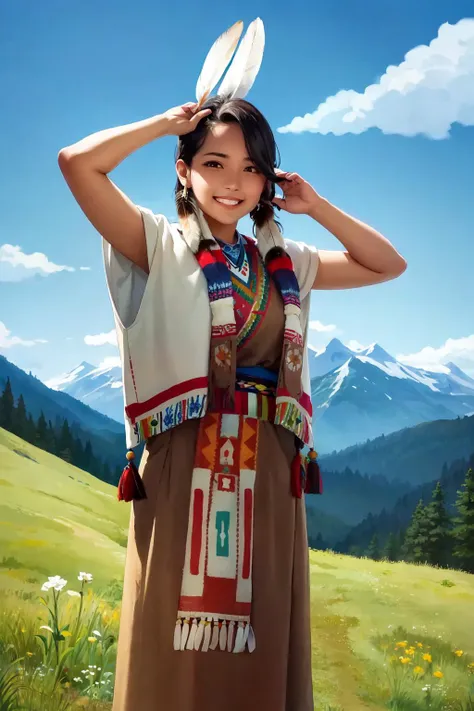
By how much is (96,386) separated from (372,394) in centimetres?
118

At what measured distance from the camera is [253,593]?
1.23 m

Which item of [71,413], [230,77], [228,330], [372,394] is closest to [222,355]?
[228,330]

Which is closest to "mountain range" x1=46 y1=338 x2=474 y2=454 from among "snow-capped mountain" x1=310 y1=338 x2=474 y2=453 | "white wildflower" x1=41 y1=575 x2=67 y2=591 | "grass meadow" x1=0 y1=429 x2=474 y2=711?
"snow-capped mountain" x1=310 y1=338 x2=474 y2=453

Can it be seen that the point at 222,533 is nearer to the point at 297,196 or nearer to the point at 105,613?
the point at 297,196

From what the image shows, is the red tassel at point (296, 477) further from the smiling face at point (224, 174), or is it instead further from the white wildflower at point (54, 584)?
the white wildflower at point (54, 584)

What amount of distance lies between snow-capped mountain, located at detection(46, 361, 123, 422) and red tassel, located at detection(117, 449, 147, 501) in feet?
5.37

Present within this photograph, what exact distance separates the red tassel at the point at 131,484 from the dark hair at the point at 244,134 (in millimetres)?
433

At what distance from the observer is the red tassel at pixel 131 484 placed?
4.09 feet

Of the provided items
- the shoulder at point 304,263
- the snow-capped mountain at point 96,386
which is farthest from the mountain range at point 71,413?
the shoulder at point 304,263

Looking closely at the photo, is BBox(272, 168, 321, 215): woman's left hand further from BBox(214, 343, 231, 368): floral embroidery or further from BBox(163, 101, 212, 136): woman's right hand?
BBox(214, 343, 231, 368): floral embroidery

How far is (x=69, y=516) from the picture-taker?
2.46 meters

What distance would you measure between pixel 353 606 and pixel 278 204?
1472 millimetres

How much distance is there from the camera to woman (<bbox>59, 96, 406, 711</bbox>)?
3.92 ft

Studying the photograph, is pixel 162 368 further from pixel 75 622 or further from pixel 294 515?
pixel 75 622
